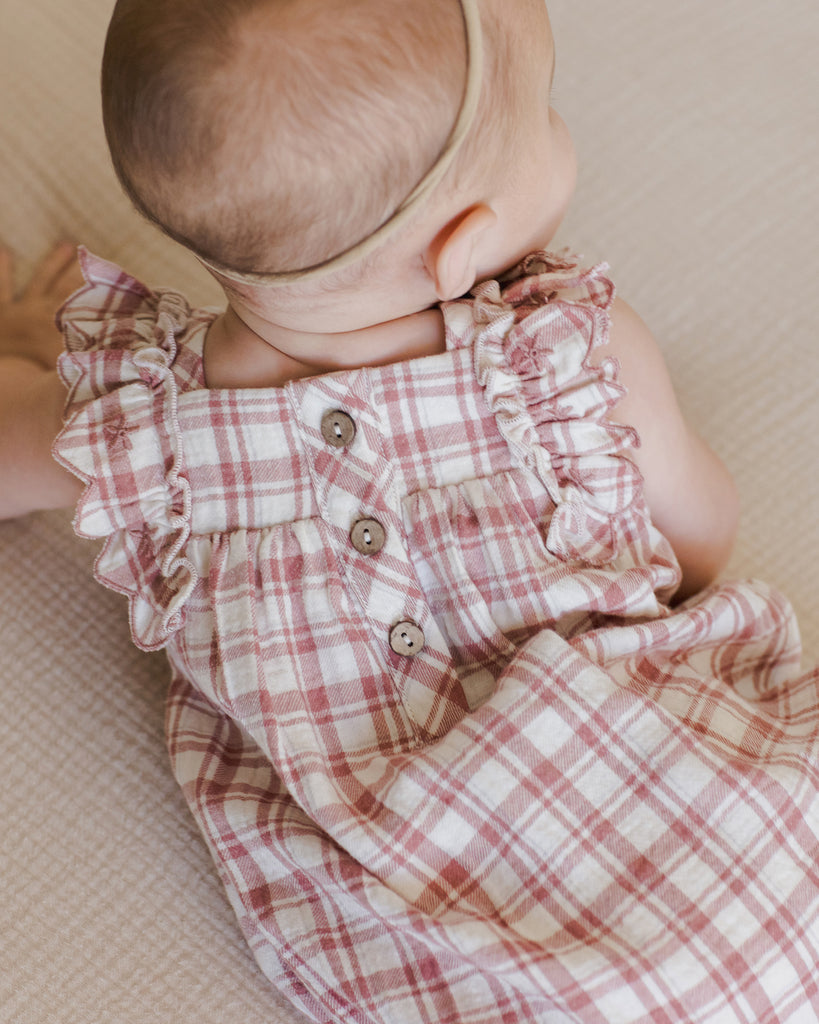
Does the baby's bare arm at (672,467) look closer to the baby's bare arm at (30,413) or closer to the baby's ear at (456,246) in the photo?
the baby's ear at (456,246)

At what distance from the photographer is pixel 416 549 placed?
0.77m

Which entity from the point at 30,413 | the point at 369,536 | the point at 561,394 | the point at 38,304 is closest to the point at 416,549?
the point at 369,536

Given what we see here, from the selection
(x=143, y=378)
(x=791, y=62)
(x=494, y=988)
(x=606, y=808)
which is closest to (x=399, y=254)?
(x=143, y=378)

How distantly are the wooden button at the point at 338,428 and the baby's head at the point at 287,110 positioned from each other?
125mm

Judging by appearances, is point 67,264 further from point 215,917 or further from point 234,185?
point 215,917

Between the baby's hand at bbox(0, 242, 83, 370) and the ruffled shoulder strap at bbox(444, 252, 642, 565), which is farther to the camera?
the baby's hand at bbox(0, 242, 83, 370)

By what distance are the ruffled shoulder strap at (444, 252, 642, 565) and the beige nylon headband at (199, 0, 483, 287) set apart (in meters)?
0.13

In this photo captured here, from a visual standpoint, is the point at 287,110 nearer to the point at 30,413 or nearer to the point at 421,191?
the point at 421,191

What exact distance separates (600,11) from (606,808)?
1.01m

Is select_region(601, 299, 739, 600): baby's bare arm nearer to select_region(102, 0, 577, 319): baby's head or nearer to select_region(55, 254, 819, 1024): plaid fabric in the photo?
select_region(55, 254, 819, 1024): plaid fabric

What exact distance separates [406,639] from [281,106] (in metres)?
0.38

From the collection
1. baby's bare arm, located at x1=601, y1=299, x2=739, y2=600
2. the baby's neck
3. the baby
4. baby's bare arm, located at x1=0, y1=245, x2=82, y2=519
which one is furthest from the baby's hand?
baby's bare arm, located at x1=601, y1=299, x2=739, y2=600

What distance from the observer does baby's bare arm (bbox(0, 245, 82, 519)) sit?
0.86 m

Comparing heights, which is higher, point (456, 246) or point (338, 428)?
point (456, 246)
